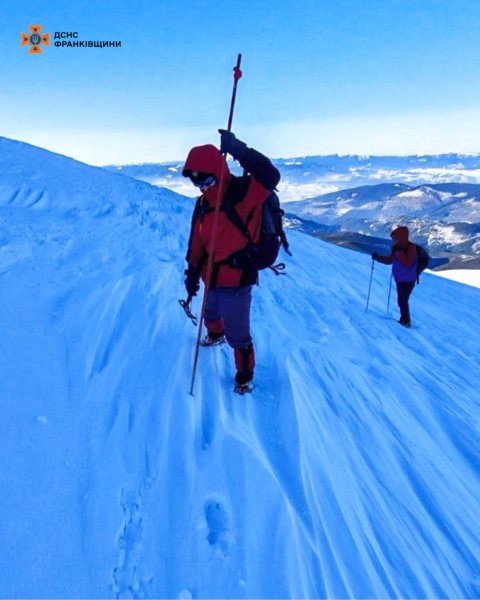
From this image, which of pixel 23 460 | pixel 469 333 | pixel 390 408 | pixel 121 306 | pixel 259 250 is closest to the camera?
pixel 23 460

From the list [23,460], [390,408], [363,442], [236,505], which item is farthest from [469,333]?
[23,460]

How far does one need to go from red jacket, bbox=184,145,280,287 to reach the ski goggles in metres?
0.04

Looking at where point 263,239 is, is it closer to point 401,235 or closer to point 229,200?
point 229,200

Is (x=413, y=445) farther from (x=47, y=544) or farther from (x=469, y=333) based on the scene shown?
(x=469, y=333)

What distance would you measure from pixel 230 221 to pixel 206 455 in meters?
1.93

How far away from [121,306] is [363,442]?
309 cm

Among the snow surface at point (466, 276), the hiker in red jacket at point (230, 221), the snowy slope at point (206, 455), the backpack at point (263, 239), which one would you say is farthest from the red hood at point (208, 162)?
the snow surface at point (466, 276)

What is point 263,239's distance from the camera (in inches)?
140

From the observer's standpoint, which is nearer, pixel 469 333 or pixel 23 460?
pixel 23 460

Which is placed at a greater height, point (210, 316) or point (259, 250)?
point (259, 250)

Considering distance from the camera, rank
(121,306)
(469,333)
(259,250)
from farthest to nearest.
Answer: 1. (469,333)
2. (121,306)
3. (259,250)

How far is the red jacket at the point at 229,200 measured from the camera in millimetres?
3281

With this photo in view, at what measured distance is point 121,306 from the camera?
489 cm

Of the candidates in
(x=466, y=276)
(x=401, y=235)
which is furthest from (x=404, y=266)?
(x=466, y=276)
